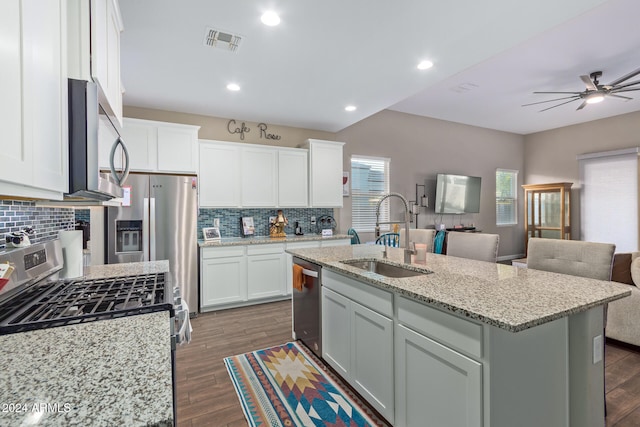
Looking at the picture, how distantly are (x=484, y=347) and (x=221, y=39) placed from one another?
9.04 feet

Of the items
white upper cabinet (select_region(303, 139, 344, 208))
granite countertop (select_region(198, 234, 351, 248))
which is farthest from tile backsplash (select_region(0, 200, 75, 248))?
white upper cabinet (select_region(303, 139, 344, 208))

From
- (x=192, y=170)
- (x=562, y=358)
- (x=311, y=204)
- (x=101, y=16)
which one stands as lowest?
(x=562, y=358)

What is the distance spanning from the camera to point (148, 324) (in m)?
1.00

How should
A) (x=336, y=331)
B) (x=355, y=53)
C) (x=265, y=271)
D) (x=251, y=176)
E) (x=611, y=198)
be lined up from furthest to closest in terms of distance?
(x=611, y=198) < (x=251, y=176) < (x=265, y=271) < (x=355, y=53) < (x=336, y=331)

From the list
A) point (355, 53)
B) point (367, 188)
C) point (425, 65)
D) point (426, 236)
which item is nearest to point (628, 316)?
point (426, 236)

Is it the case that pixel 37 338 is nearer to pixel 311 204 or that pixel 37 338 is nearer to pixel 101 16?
pixel 101 16

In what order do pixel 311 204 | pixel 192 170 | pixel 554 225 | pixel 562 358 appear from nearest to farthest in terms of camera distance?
1. pixel 562 358
2. pixel 192 170
3. pixel 311 204
4. pixel 554 225

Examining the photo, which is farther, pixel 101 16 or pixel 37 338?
pixel 101 16

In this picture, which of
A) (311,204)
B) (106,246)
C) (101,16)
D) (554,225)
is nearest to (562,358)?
(101,16)

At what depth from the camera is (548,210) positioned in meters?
6.62

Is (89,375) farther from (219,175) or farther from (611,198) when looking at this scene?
(611,198)

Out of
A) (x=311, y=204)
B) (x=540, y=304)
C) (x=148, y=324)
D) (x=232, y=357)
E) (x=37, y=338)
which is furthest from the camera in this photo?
(x=311, y=204)

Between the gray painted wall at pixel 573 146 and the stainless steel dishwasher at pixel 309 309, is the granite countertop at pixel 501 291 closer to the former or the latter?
the stainless steel dishwasher at pixel 309 309

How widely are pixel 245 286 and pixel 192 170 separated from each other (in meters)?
1.65
